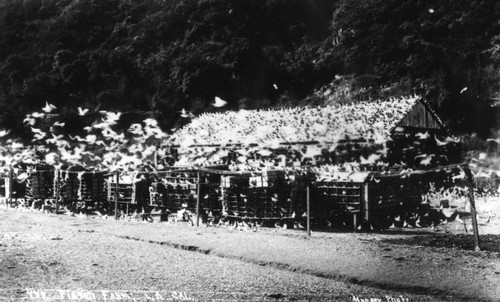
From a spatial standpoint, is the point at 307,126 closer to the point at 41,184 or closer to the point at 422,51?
the point at 422,51

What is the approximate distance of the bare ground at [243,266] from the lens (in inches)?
255

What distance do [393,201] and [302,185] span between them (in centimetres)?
282

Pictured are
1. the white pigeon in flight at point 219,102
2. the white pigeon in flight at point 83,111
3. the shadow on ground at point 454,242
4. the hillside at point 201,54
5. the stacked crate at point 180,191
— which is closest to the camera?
the shadow on ground at point 454,242

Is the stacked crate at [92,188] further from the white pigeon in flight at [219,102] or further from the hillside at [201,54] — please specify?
the white pigeon in flight at [219,102]

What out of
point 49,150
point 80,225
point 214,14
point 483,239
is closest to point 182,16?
point 214,14

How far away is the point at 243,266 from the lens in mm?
8250

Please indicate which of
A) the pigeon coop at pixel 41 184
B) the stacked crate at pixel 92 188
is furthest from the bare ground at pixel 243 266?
the pigeon coop at pixel 41 184

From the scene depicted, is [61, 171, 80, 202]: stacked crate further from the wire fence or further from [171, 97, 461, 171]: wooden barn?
[171, 97, 461, 171]: wooden barn

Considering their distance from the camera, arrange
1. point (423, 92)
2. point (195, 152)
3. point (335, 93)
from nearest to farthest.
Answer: point (195, 152), point (423, 92), point (335, 93)

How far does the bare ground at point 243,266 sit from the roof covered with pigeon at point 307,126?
49.2ft

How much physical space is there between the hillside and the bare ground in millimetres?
29600

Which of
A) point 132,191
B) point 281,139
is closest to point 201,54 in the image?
point 281,139

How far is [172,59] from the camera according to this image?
49.1 m

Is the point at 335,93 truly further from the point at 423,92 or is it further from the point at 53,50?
the point at 53,50
